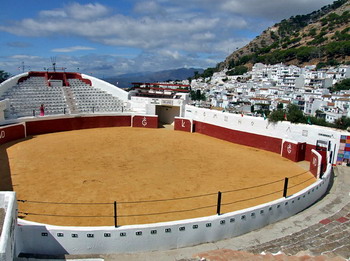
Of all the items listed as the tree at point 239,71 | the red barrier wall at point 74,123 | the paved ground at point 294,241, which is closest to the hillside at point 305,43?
the tree at point 239,71

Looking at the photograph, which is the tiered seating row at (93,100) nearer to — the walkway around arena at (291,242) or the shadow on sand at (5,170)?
the shadow on sand at (5,170)

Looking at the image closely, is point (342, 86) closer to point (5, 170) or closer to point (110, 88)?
point (110, 88)

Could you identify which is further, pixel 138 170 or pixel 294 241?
pixel 138 170

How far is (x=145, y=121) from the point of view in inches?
1048

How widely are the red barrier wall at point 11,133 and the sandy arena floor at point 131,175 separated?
Answer: 0.83m

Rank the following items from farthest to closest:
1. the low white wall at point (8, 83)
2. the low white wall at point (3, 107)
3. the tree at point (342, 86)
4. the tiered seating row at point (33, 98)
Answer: the tree at point (342, 86) < the low white wall at point (8, 83) < the tiered seating row at point (33, 98) < the low white wall at point (3, 107)

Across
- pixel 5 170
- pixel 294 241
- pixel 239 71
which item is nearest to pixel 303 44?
pixel 239 71

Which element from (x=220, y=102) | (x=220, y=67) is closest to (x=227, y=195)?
(x=220, y=102)

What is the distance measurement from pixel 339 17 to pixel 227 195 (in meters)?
A: 154

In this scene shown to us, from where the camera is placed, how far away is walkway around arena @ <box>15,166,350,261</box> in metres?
7.82

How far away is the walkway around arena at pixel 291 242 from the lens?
25.7ft

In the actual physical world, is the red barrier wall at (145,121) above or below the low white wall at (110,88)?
below

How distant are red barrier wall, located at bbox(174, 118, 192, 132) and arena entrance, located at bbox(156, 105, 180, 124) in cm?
271

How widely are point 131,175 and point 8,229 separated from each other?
315 inches
